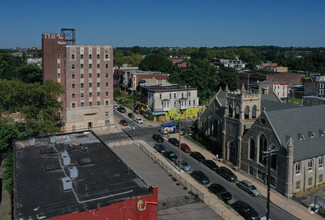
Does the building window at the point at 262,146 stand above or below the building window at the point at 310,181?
above

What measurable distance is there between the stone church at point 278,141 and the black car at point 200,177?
7.24 meters

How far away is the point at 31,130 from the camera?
56062mm

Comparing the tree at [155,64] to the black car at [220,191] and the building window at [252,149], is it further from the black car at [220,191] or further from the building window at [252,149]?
the black car at [220,191]

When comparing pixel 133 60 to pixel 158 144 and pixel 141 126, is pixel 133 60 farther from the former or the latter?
pixel 158 144

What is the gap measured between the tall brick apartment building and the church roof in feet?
145

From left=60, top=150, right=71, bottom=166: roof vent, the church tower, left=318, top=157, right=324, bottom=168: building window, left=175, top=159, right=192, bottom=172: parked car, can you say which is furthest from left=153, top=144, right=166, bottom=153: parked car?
left=318, top=157, right=324, bottom=168: building window

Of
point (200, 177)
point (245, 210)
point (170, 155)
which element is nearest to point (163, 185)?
point (200, 177)

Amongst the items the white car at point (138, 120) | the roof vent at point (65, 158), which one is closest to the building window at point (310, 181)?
the roof vent at point (65, 158)

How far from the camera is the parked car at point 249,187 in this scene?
41375mm

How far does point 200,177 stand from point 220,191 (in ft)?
16.8

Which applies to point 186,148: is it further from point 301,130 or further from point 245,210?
point 245,210

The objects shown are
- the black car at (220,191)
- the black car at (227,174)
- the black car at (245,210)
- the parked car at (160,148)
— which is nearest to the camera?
the black car at (245,210)

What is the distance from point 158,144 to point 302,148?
1103 inches

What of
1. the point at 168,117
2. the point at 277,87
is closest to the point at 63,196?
the point at 168,117
